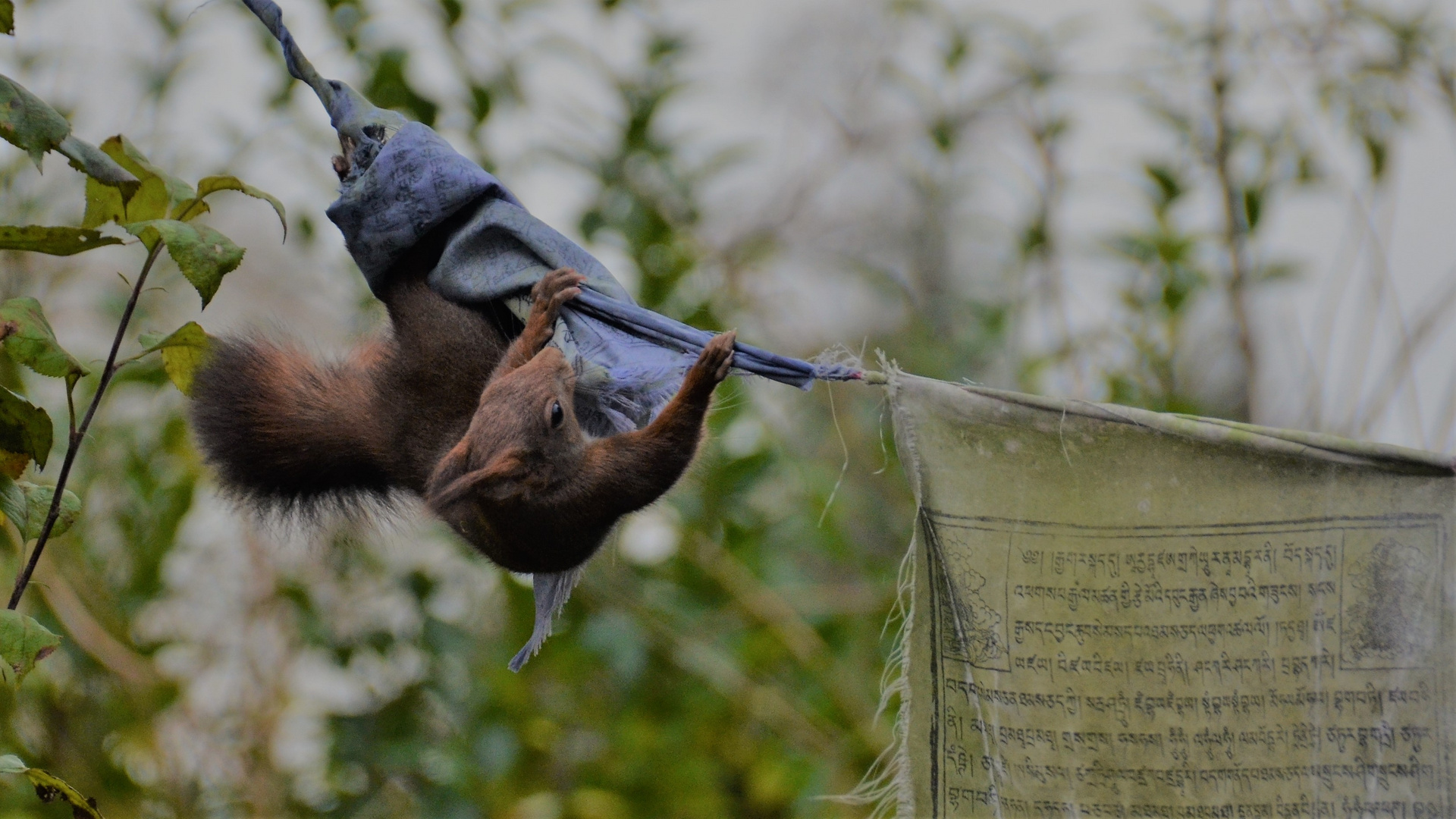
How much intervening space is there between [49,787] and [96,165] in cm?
68

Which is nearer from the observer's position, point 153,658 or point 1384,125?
point 1384,125

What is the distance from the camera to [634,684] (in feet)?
12.5

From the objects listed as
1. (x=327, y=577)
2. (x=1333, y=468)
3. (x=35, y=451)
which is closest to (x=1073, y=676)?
(x=1333, y=468)

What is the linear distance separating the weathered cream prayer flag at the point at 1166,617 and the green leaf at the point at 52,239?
905 mm

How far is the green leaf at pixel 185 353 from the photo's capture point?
5.10 ft

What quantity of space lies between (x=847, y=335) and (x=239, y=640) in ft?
7.55

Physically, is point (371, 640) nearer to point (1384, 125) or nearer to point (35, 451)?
point (35, 451)

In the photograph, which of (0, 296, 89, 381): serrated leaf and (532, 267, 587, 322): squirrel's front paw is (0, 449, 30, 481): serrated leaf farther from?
(532, 267, 587, 322): squirrel's front paw

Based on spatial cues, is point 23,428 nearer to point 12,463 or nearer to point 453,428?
point 12,463

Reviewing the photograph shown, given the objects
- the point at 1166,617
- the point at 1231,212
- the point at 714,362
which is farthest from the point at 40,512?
the point at 1231,212

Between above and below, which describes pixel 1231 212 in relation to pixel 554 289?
above

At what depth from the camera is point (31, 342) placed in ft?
4.49

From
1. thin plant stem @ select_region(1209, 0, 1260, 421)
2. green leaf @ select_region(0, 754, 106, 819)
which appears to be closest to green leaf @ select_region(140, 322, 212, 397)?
green leaf @ select_region(0, 754, 106, 819)

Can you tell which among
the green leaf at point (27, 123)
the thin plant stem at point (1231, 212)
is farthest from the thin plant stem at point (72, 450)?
the thin plant stem at point (1231, 212)
